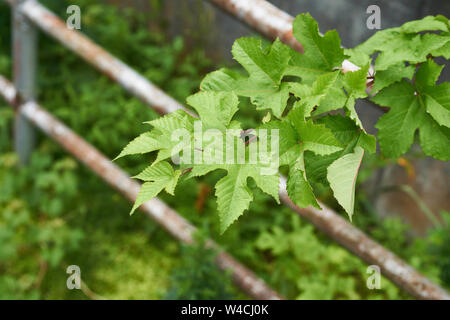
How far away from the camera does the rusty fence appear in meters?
1.27

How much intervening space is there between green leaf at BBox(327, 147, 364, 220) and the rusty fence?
1.23 ft

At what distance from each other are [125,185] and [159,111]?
0.40m

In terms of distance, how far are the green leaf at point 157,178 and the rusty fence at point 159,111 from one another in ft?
1.51

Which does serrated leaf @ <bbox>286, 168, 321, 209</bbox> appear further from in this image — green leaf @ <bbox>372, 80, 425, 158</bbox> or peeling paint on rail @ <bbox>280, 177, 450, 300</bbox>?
peeling paint on rail @ <bbox>280, 177, 450, 300</bbox>

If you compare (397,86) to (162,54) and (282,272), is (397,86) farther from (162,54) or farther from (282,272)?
(162,54)

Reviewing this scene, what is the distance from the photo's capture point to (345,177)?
0.78m

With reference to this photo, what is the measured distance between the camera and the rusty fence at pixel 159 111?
4.17 feet

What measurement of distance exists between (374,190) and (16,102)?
1.83 m

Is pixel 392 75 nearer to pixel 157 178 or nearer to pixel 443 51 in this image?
pixel 443 51

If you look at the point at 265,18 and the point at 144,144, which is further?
the point at 265,18

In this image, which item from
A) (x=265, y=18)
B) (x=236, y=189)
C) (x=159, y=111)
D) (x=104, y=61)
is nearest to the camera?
(x=236, y=189)
